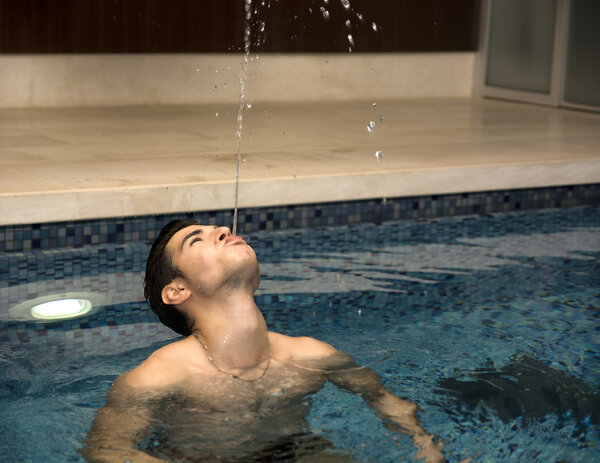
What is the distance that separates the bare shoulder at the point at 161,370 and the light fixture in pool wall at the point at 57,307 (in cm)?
133

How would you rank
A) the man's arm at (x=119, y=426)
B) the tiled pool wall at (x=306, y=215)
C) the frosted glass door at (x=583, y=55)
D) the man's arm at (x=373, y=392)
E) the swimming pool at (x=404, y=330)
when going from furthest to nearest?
the frosted glass door at (x=583, y=55), the tiled pool wall at (x=306, y=215), the swimming pool at (x=404, y=330), the man's arm at (x=373, y=392), the man's arm at (x=119, y=426)

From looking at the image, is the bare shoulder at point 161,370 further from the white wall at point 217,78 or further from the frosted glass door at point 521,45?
the frosted glass door at point 521,45

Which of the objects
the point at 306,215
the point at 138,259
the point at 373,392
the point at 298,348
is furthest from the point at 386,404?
the point at 306,215

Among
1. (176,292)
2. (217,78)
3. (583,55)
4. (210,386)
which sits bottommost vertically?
(210,386)

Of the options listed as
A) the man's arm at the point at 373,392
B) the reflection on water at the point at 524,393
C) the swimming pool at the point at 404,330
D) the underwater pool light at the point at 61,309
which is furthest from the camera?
the underwater pool light at the point at 61,309

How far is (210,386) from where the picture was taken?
2.64 meters

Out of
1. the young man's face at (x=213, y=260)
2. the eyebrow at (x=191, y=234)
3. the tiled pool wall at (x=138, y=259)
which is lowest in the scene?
the tiled pool wall at (x=138, y=259)

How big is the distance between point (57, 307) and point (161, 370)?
5.05ft

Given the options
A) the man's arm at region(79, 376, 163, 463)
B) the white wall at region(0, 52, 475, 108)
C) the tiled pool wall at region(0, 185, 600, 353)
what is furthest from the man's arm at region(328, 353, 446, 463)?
the white wall at region(0, 52, 475, 108)

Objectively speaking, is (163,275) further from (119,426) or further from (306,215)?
(306,215)

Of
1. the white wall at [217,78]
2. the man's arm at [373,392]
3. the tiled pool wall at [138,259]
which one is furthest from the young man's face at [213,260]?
the white wall at [217,78]

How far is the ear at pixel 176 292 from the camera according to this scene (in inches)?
102

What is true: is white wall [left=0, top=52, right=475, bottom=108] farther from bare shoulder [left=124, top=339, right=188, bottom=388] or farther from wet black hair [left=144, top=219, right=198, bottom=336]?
bare shoulder [left=124, top=339, right=188, bottom=388]

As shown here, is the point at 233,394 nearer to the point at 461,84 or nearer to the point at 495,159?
the point at 495,159
